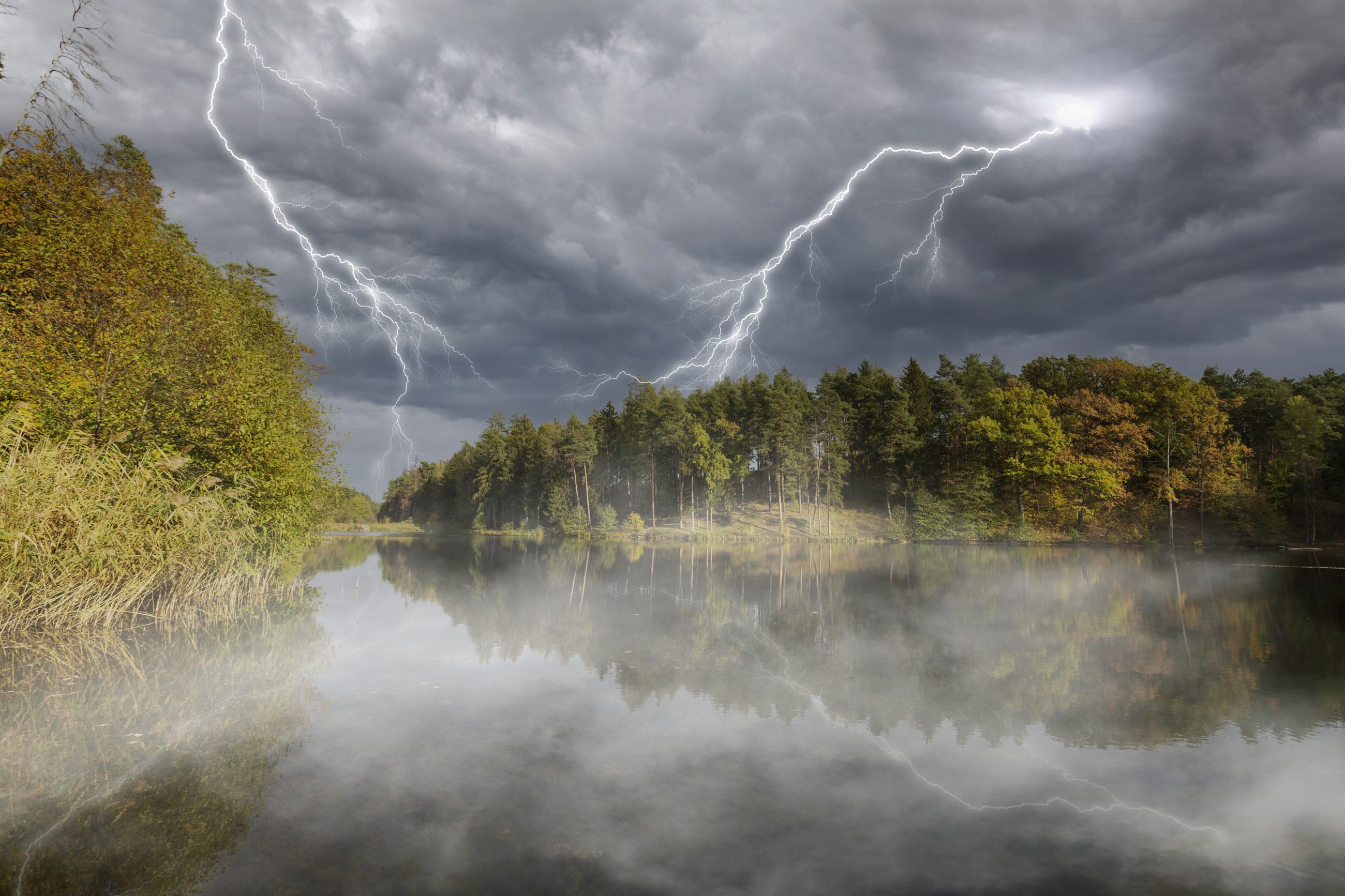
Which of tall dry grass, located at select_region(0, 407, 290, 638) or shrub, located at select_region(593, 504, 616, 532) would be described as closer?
tall dry grass, located at select_region(0, 407, 290, 638)

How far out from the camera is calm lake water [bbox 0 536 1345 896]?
4918 mm

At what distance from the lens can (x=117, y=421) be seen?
15156 millimetres

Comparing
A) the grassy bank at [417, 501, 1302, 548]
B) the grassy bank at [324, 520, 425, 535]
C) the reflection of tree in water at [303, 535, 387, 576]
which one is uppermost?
the grassy bank at [417, 501, 1302, 548]

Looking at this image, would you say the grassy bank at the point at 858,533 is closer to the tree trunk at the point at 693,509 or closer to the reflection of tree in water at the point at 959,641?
the tree trunk at the point at 693,509

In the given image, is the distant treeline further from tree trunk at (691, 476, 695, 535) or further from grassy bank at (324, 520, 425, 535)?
grassy bank at (324, 520, 425, 535)

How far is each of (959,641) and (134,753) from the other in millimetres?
14355

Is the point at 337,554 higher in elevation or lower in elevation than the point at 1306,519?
lower

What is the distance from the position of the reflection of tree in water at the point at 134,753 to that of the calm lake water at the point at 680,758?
43mm

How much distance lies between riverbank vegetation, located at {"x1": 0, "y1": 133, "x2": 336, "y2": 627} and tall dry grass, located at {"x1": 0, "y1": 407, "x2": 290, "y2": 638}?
0.04m

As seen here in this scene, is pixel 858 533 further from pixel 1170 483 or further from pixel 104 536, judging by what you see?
pixel 104 536

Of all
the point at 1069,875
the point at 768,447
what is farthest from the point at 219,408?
the point at 768,447

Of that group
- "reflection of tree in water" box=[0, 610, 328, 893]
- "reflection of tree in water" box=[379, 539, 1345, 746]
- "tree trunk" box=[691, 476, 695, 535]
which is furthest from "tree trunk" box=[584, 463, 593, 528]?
"reflection of tree in water" box=[0, 610, 328, 893]

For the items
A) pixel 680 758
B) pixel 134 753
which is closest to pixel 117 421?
pixel 134 753

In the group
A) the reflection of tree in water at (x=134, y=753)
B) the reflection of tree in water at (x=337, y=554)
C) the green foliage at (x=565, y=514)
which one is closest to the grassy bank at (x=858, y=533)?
the green foliage at (x=565, y=514)
